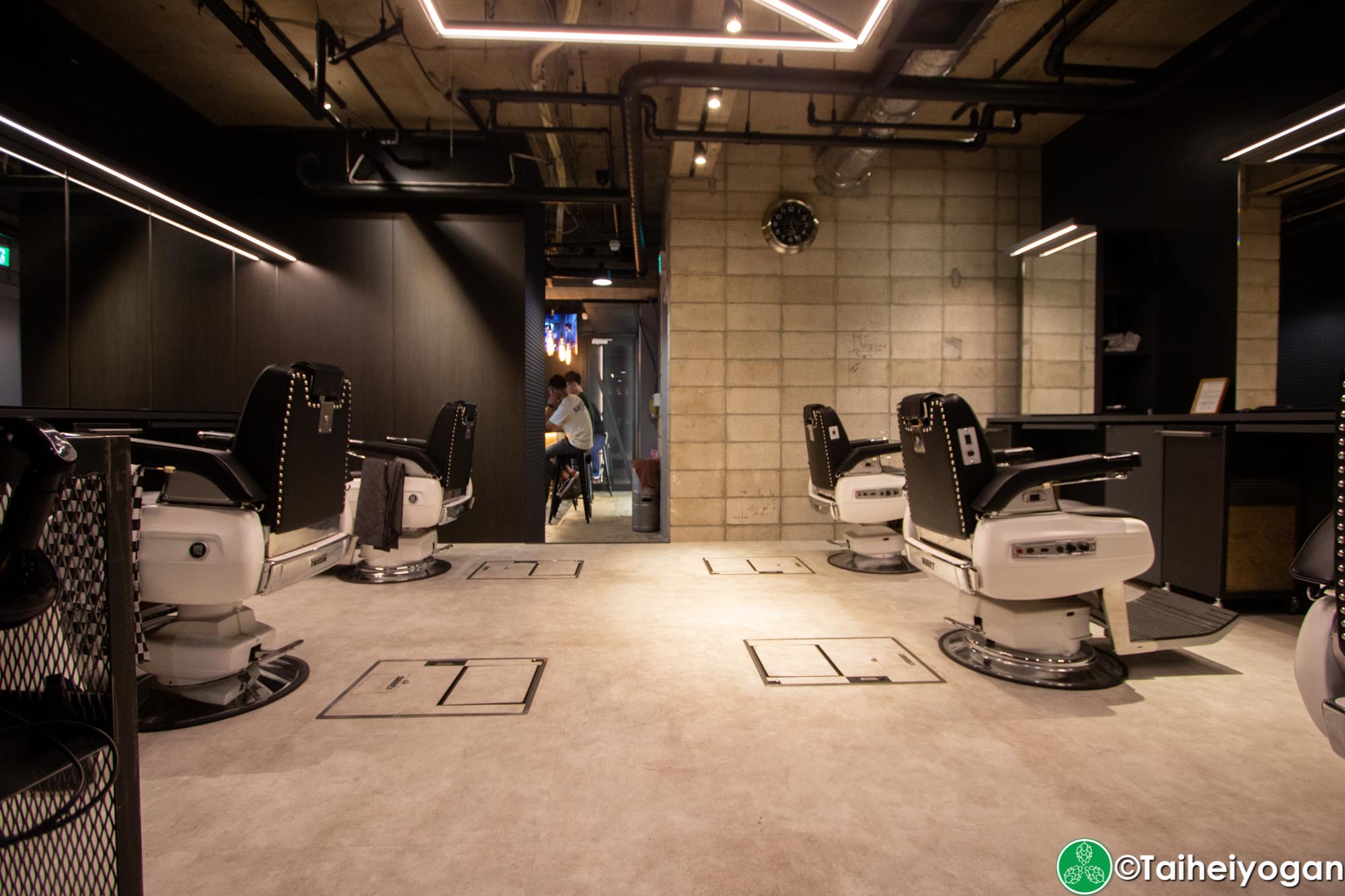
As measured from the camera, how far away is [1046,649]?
102 inches

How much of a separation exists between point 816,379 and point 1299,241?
3390 millimetres

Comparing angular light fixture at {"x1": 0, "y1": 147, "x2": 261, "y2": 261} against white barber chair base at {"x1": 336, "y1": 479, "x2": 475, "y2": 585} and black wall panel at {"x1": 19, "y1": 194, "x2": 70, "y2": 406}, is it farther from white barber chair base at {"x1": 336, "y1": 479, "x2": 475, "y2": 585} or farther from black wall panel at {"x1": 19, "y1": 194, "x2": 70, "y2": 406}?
white barber chair base at {"x1": 336, "y1": 479, "x2": 475, "y2": 585}

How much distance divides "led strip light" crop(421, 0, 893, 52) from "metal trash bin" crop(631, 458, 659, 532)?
408 cm

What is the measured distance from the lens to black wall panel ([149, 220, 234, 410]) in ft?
17.5

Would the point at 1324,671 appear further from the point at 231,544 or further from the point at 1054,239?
the point at 1054,239

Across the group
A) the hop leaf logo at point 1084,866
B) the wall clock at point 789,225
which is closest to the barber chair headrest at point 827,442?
the wall clock at point 789,225

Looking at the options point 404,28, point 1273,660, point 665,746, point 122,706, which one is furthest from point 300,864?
point 404,28

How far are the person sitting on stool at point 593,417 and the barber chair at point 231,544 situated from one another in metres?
5.00

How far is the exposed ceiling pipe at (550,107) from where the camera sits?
12.6 ft

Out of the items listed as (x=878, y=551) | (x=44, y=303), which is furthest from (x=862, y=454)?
(x=44, y=303)

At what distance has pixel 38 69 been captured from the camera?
404cm

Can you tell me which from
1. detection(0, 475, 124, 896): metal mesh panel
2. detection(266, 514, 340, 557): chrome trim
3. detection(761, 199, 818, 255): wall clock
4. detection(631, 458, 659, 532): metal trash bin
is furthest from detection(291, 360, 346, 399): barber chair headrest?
detection(761, 199, 818, 255): wall clock

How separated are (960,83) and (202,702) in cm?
545

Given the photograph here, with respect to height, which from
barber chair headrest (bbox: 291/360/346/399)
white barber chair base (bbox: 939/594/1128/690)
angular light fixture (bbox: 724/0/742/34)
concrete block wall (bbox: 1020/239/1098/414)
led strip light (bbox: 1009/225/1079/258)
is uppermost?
angular light fixture (bbox: 724/0/742/34)
